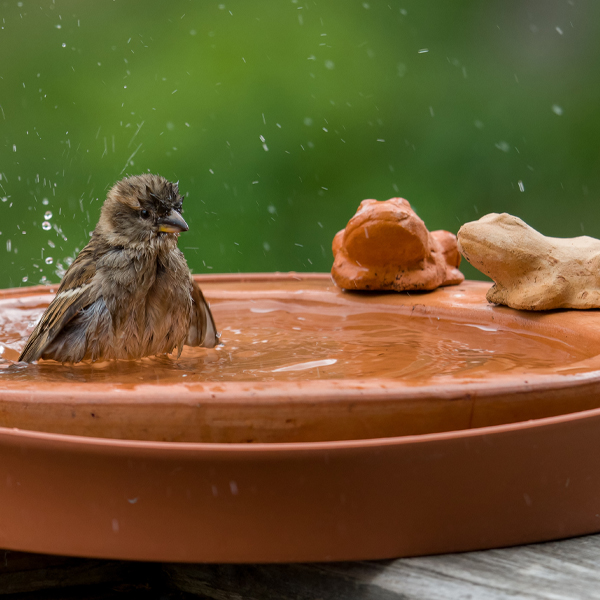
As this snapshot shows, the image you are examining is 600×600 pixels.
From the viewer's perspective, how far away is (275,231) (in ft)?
23.2

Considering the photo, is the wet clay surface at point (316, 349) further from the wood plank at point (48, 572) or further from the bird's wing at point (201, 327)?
the wood plank at point (48, 572)

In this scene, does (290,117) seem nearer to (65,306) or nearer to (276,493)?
(65,306)

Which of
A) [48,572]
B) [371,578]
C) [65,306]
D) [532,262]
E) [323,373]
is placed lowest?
[48,572]

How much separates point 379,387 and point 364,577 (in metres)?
0.40

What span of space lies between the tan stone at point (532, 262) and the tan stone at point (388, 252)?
0.44 metres

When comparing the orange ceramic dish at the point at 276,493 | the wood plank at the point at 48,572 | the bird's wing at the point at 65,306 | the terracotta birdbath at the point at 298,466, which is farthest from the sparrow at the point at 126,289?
the orange ceramic dish at the point at 276,493

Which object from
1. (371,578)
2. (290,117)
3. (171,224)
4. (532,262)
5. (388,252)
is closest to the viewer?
(371,578)

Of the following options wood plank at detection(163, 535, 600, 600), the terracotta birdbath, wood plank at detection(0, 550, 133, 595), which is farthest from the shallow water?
wood plank at detection(0, 550, 133, 595)

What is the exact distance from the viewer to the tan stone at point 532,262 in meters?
2.44

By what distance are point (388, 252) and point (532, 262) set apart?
693 mm

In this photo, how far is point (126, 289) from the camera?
2270 mm

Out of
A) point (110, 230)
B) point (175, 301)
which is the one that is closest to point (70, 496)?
point (175, 301)

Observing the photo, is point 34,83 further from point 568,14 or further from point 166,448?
point 166,448

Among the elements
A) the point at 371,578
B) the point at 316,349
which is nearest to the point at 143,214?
the point at 316,349
